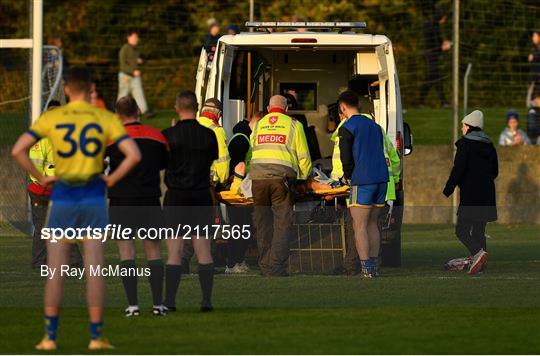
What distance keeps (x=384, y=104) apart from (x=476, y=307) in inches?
195

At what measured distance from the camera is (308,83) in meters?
21.4

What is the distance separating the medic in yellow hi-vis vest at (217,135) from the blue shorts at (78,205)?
5608mm

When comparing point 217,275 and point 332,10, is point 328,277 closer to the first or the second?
point 217,275

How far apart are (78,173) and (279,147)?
19.1 feet

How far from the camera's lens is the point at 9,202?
26.3m

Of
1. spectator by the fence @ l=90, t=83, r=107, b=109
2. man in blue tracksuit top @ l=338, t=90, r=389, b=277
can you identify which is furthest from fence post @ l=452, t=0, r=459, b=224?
man in blue tracksuit top @ l=338, t=90, r=389, b=277

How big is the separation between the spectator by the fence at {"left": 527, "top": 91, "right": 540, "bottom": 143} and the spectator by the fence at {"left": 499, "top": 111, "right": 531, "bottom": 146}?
0.19 meters

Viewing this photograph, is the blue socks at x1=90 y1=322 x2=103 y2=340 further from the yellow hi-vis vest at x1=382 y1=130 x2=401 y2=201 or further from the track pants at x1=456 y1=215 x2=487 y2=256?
the track pants at x1=456 y1=215 x2=487 y2=256

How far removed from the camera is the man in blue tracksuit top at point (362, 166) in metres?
16.7

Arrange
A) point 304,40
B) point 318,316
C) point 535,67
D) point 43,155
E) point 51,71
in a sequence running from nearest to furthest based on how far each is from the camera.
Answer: point 318,316
point 43,155
point 304,40
point 51,71
point 535,67

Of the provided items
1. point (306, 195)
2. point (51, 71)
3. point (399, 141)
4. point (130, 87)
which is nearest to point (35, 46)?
point (51, 71)

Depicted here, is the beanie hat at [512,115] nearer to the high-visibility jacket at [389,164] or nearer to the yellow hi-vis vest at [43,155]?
the high-visibility jacket at [389,164]

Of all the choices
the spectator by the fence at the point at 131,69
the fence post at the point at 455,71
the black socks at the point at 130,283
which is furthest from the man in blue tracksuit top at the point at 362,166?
the spectator by the fence at the point at 131,69

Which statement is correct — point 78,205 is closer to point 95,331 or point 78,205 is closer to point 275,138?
point 95,331
